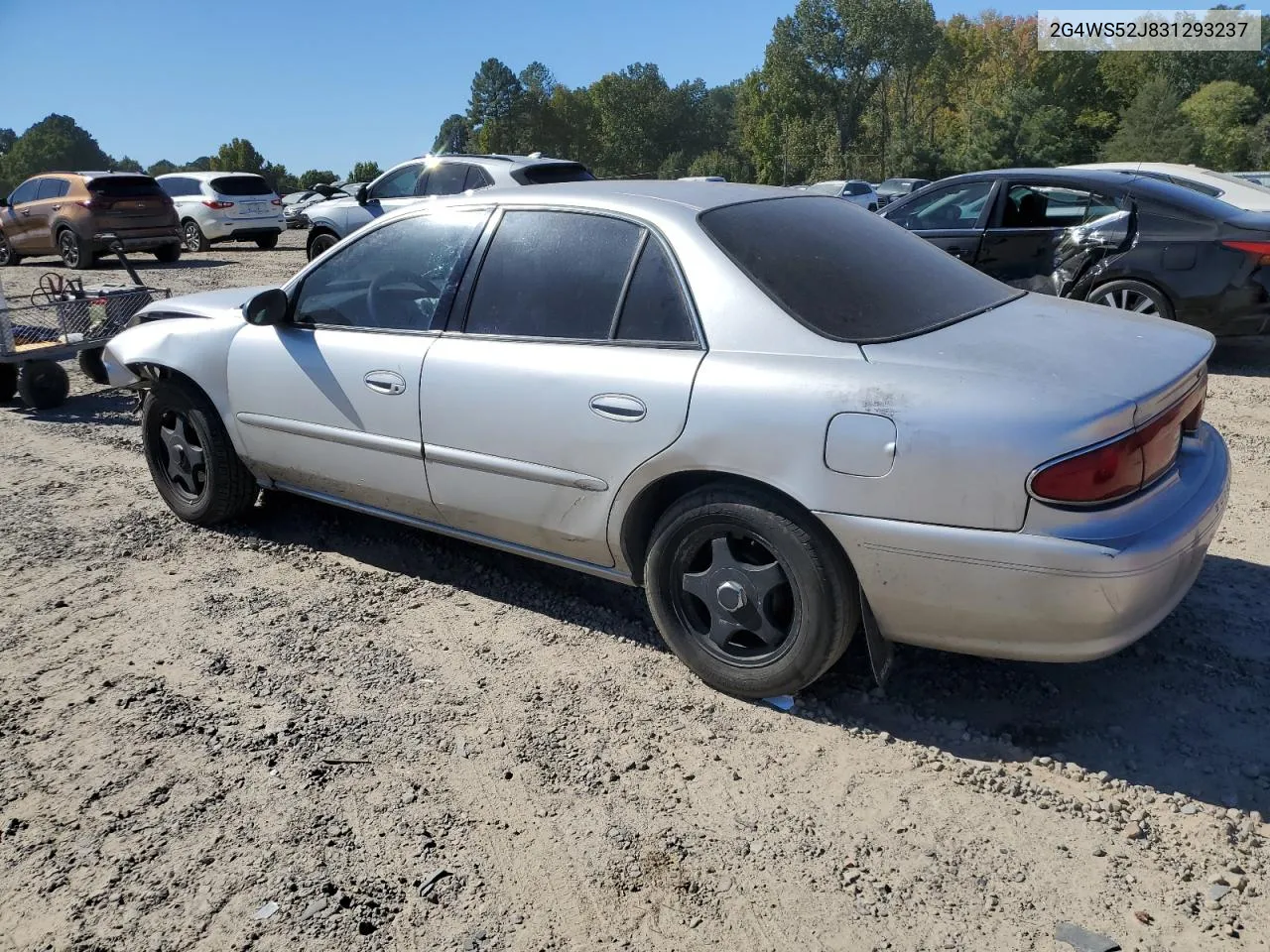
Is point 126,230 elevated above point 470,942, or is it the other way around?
point 126,230

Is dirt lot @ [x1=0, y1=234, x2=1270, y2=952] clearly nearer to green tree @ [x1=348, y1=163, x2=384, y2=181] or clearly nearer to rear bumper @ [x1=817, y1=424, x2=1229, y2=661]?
rear bumper @ [x1=817, y1=424, x2=1229, y2=661]

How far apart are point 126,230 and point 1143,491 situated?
17.4 meters

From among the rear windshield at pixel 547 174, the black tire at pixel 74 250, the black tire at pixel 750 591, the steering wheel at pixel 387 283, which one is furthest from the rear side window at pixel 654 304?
the black tire at pixel 74 250

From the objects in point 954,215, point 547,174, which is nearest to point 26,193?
point 547,174

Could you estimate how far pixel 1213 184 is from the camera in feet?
29.0

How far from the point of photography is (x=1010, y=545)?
2.62 m

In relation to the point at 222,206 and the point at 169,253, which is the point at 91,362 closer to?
the point at 169,253

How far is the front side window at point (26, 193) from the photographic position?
17.5m

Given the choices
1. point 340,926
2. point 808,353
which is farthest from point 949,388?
point 340,926

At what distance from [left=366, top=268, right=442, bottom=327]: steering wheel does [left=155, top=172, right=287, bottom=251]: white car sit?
1733 centimetres

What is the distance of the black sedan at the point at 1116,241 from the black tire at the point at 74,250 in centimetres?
1400

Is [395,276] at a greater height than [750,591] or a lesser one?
greater

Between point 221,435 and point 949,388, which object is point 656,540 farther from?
point 221,435

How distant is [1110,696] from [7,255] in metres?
20.9
